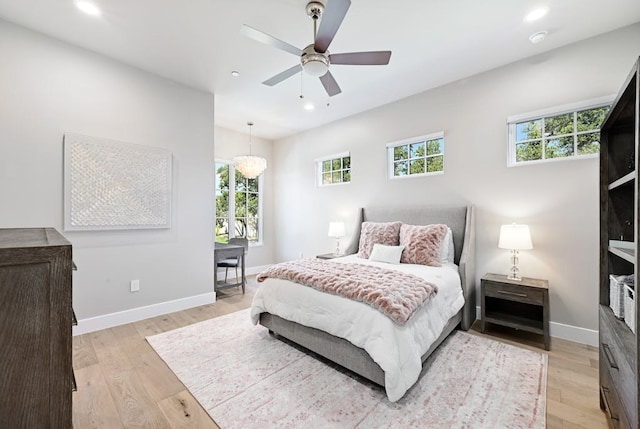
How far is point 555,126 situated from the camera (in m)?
2.94

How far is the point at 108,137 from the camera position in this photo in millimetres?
3117

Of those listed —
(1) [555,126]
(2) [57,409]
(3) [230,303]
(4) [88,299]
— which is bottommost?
(3) [230,303]

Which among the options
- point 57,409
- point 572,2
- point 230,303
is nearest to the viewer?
point 57,409

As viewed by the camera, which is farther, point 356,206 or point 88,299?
point 356,206

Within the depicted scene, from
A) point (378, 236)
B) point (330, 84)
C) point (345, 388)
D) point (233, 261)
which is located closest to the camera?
point (345, 388)

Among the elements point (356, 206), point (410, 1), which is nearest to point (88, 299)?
point (356, 206)

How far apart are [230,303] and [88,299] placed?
1593 mm

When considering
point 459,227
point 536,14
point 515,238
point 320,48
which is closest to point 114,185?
point 320,48

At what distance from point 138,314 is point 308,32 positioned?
3.59 metres

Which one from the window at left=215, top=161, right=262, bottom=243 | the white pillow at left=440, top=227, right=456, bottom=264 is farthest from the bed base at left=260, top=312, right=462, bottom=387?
the window at left=215, top=161, right=262, bottom=243

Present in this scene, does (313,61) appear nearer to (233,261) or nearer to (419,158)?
(419,158)

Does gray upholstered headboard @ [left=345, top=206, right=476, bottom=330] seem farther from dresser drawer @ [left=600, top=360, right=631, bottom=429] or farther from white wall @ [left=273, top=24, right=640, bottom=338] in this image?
dresser drawer @ [left=600, top=360, right=631, bottom=429]

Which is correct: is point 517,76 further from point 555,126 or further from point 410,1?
point 410,1

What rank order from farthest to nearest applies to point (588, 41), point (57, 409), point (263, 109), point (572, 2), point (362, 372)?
1. point (263, 109)
2. point (588, 41)
3. point (572, 2)
4. point (362, 372)
5. point (57, 409)
